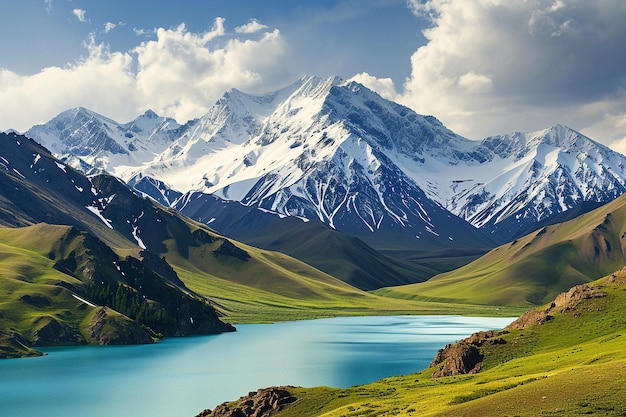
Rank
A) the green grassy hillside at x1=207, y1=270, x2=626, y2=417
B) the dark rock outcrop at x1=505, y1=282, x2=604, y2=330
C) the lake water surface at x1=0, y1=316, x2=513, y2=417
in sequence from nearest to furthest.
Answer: the green grassy hillside at x1=207, y1=270, x2=626, y2=417
the lake water surface at x1=0, y1=316, x2=513, y2=417
the dark rock outcrop at x1=505, y1=282, x2=604, y2=330

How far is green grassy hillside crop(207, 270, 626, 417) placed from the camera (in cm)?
5400

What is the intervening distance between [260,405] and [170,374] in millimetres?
69298

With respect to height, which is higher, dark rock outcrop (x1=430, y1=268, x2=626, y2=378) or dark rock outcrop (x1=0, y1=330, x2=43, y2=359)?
dark rock outcrop (x1=0, y1=330, x2=43, y2=359)

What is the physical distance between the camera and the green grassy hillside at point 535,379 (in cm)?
5400

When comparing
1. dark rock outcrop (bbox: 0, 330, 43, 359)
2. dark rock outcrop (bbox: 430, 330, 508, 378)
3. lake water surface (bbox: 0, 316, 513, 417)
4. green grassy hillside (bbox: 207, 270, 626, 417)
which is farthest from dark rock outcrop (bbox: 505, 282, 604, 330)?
dark rock outcrop (bbox: 0, 330, 43, 359)

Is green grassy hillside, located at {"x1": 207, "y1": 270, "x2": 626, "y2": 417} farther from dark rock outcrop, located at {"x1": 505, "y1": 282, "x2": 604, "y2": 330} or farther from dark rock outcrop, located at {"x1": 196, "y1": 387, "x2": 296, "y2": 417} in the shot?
dark rock outcrop, located at {"x1": 196, "y1": 387, "x2": 296, "y2": 417}

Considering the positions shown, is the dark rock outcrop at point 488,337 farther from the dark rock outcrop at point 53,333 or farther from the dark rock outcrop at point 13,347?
the dark rock outcrop at point 53,333

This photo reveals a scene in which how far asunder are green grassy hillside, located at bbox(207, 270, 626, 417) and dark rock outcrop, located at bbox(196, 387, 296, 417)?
4.09ft

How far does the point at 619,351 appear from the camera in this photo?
73.6 meters

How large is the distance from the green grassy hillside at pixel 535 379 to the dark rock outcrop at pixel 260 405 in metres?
1.25

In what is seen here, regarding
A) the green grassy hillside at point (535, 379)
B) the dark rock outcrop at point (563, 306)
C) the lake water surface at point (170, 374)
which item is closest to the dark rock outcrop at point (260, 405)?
the green grassy hillside at point (535, 379)

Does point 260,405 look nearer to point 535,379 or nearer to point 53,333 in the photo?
point 535,379

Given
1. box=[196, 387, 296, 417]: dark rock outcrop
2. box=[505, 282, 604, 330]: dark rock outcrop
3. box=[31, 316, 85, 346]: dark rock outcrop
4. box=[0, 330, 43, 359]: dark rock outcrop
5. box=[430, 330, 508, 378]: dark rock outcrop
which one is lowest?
box=[196, 387, 296, 417]: dark rock outcrop

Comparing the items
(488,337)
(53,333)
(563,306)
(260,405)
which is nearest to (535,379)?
(260,405)
